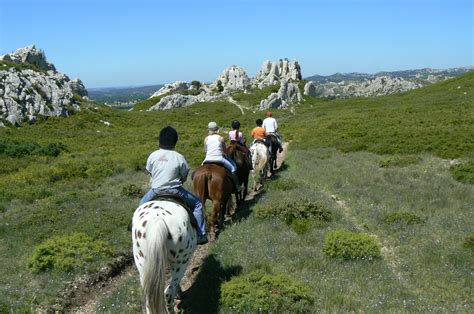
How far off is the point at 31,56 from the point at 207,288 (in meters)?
85.6

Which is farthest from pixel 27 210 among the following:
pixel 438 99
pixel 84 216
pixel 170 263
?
pixel 438 99

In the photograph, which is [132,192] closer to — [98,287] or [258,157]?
[258,157]

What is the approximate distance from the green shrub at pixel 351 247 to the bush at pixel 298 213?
224 centimetres

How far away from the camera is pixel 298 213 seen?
15.0 m

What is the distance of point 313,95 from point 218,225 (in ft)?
402

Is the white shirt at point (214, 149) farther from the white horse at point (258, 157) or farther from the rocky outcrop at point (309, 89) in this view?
the rocky outcrop at point (309, 89)

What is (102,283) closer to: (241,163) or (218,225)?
(218,225)

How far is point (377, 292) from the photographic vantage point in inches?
360

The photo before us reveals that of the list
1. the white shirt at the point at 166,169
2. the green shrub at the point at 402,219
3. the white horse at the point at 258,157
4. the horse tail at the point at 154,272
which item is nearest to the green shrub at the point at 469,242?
the green shrub at the point at 402,219

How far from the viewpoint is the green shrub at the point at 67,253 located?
37.6 feet

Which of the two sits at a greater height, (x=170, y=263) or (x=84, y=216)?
(x=170, y=263)

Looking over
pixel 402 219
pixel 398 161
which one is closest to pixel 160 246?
pixel 402 219

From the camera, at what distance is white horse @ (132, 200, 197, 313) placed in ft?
24.6

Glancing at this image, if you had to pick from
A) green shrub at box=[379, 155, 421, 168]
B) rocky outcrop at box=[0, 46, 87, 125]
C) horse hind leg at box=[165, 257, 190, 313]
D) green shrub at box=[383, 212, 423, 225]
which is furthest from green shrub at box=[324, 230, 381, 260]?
rocky outcrop at box=[0, 46, 87, 125]
